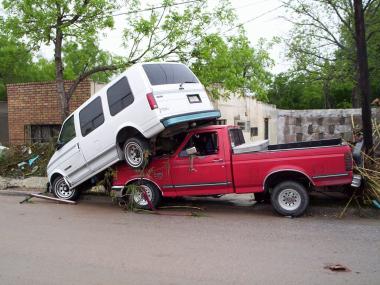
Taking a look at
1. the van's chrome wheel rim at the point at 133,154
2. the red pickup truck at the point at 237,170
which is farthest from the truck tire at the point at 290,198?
the van's chrome wheel rim at the point at 133,154

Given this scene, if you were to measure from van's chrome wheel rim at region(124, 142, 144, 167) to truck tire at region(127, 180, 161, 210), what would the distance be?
0.57 meters

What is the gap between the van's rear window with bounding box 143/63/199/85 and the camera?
888 centimetres

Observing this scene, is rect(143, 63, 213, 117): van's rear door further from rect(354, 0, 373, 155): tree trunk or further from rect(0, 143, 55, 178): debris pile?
rect(0, 143, 55, 178): debris pile

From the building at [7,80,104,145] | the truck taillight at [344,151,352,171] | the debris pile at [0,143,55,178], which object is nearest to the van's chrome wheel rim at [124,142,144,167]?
the truck taillight at [344,151,352,171]

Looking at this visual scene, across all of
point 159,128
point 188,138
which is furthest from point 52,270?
point 188,138

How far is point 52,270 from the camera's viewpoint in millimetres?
5418

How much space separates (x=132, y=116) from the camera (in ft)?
29.2

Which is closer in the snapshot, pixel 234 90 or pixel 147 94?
pixel 147 94

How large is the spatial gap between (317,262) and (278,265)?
522 mm

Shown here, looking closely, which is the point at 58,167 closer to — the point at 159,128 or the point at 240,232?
the point at 159,128

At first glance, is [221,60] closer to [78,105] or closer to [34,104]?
[78,105]

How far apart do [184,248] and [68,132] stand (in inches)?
201

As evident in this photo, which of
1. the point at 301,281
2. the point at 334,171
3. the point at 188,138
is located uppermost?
the point at 188,138

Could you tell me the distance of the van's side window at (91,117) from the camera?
9617mm
